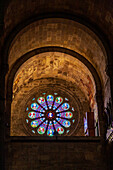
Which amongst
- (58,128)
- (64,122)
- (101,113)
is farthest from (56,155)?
(64,122)

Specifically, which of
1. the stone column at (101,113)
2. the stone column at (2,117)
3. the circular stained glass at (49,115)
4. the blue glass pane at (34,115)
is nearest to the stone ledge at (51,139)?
the stone column at (101,113)

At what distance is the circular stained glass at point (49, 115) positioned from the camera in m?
20.1

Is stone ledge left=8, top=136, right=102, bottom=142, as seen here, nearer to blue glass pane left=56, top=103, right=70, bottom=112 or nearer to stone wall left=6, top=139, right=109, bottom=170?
stone wall left=6, top=139, right=109, bottom=170

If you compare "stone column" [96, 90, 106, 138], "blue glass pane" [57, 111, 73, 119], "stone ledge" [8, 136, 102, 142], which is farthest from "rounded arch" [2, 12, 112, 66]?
"blue glass pane" [57, 111, 73, 119]

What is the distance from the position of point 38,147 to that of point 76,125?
5.75 meters

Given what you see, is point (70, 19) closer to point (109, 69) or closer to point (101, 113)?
point (109, 69)

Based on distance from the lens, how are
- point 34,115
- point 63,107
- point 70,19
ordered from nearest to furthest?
Result: point 70,19
point 34,115
point 63,107

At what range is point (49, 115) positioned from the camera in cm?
2075

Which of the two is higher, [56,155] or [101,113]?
[101,113]

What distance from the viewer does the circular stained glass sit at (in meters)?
20.1

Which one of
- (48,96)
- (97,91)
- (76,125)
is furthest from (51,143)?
(48,96)

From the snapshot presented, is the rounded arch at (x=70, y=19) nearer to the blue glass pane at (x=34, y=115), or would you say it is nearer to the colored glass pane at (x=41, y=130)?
the blue glass pane at (x=34, y=115)

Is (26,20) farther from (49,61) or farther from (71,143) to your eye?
(71,143)

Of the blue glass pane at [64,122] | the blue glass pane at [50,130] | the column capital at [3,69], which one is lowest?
the blue glass pane at [50,130]
